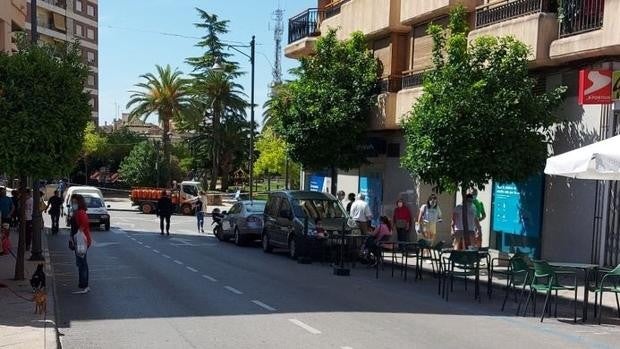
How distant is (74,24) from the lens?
8325 centimetres

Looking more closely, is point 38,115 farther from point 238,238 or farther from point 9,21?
point 238,238

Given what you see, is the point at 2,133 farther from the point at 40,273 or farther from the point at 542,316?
the point at 542,316

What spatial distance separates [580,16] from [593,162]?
234 inches

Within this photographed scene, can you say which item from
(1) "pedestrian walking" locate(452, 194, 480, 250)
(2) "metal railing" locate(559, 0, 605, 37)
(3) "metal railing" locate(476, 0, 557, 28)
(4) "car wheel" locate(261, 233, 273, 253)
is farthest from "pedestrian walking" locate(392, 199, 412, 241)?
(2) "metal railing" locate(559, 0, 605, 37)

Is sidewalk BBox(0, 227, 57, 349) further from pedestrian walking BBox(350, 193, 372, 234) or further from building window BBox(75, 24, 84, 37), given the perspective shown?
building window BBox(75, 24, 84, 37)

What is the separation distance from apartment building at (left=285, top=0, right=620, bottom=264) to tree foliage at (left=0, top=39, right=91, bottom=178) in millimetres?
9468

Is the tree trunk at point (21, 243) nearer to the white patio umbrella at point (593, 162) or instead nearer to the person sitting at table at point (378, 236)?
the person sitting at table at point (378, 236)

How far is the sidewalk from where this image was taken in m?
8.31

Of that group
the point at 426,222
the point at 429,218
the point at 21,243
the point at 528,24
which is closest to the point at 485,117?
the point at 528,24

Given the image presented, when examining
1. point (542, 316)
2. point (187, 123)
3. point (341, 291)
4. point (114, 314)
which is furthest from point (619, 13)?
point (187, 123)

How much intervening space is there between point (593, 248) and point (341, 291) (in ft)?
18.3

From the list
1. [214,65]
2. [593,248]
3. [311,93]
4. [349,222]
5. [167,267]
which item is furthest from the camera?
[214,65]

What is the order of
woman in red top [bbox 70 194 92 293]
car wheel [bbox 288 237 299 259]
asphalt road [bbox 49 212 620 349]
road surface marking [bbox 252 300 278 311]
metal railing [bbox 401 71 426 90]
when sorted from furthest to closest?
metal railing [bbox 401 71 426 90]
car wheel [bbox 288 237 299 259]
woman in red top [bbox 70 194 92 293]
road surface marking [bbox 252 300 278 311]
asphalt road [bbox 49 212 620 349]

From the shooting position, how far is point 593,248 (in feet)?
50.1
